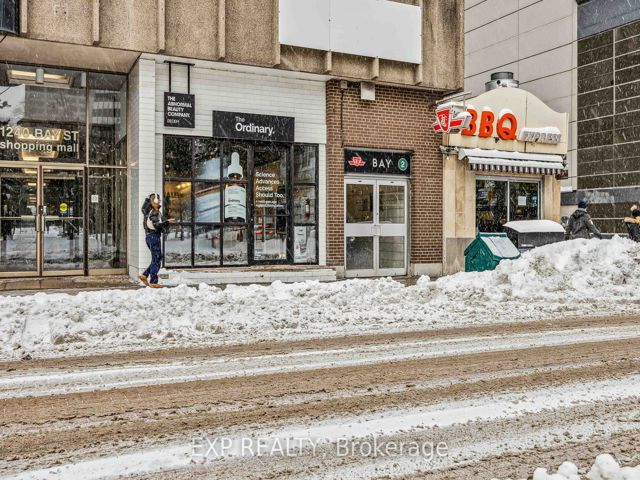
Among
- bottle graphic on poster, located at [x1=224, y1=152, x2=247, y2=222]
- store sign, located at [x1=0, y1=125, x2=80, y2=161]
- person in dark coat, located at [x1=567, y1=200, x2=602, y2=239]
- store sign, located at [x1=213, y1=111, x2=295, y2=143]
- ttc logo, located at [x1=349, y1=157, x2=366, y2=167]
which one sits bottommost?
person in dark coat, located at [x1=567, y1=200, x2=602, y2=239]

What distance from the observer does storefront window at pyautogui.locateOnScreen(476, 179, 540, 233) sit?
1747 centimetres

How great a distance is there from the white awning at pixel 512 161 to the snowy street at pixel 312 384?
687cm

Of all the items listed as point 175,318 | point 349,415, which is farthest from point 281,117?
point 349,415

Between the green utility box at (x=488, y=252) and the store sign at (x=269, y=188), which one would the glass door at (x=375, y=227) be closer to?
the store sign at (x=269, y=188)

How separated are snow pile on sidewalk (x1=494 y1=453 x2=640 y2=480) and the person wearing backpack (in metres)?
9.91

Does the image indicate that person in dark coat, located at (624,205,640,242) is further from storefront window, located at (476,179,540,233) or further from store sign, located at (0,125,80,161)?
store sign, located at (0,125,80,161)

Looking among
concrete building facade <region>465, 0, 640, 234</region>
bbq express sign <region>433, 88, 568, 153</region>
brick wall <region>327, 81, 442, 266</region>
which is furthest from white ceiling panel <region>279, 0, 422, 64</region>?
concrete building facade <region>465, 0, 640, 234</region>

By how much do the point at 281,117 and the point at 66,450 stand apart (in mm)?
11663

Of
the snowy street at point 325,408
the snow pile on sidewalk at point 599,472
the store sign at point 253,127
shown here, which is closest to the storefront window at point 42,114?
the store sign at point 253,127

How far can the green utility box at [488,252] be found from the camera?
13.9 meters

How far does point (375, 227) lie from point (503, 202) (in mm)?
4537

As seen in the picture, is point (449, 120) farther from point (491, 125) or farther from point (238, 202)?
point (238, 202)

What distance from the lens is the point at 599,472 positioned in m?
3.20

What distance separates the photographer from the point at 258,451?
12.2 ft
